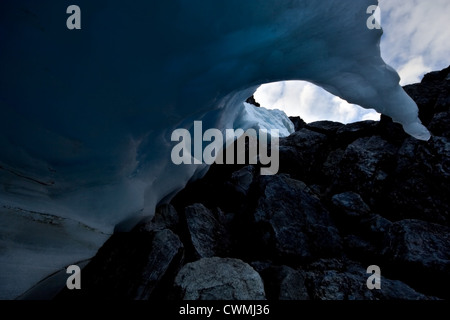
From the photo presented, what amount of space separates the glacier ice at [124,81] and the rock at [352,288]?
6.92ft

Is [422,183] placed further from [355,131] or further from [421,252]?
[355,131]

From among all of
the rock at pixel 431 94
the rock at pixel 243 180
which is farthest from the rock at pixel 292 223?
the rock at pixel 431 94

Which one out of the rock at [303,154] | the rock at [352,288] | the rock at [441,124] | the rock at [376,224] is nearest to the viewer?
the rock at [352,288]

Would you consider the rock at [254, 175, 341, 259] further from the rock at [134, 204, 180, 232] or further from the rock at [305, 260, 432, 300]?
the rock at [134, 204, 180, 232]

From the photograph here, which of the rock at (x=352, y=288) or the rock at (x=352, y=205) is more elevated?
the rock at (x=352, y=205)

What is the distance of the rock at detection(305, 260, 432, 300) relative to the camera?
264cm

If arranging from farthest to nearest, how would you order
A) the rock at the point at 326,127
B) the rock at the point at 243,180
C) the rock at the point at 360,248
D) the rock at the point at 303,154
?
the rock at the point at 326,127
the rock at the point at 303,154
the rock at the point at 243,180
the rock at the point at 360,248

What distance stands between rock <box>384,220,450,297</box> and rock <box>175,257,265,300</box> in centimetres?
221

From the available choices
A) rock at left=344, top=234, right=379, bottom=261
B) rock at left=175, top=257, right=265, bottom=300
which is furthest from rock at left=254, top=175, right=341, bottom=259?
rock at left=175, top=257, right=265, bottom=300

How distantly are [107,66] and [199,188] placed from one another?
3.64 meters

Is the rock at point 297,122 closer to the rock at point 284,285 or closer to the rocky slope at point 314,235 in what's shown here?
the rocky slope at point 314,235

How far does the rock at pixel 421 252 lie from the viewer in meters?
2.88

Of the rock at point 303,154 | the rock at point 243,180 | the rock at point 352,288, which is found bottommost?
the rock at point 352,288
